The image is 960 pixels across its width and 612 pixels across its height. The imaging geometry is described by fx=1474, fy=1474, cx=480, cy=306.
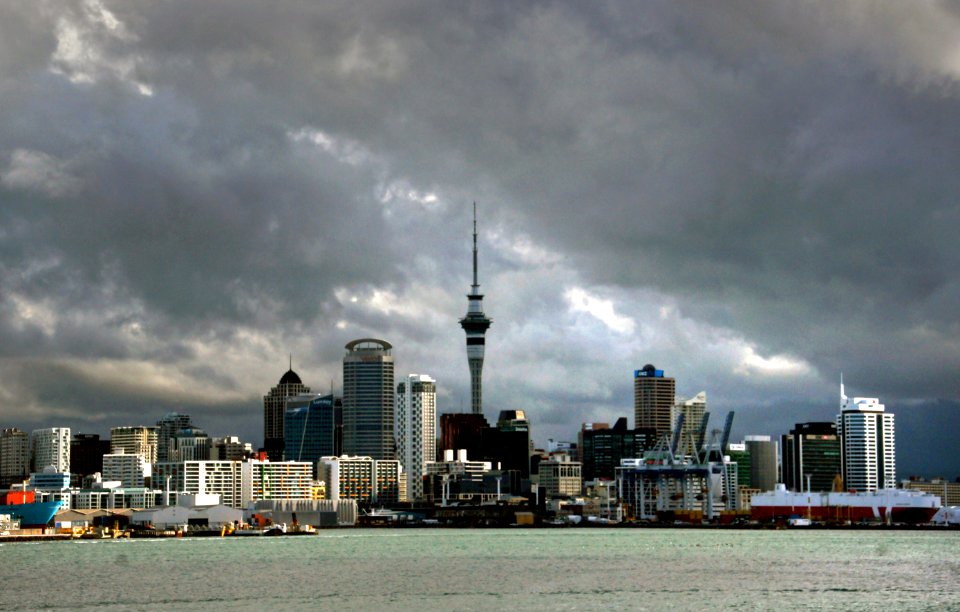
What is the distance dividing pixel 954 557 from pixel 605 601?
72.2 meters

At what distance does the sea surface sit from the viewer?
9100cm

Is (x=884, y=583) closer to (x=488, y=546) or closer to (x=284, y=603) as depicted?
(x=284, y=603)

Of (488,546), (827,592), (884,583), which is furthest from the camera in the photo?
(488,546)

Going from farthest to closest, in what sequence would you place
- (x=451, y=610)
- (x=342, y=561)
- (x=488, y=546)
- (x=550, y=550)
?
1. (x=488, y=546)
2. (x=550, y=550)
3. (x=342, y=561)
4. (x=451, y=610)

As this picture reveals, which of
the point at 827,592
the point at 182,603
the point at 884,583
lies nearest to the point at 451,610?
the point at 182,603

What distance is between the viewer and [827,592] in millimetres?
98438

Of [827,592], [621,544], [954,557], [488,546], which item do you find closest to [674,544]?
[621,544]

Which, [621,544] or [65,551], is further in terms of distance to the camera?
[621,544]

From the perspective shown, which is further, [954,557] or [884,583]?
[954,557]

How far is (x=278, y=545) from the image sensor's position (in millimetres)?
186500

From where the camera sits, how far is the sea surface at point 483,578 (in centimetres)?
9100

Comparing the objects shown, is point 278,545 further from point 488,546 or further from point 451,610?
point 451,610

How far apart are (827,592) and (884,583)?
35.2 ft

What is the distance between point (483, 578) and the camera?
4446 inches
